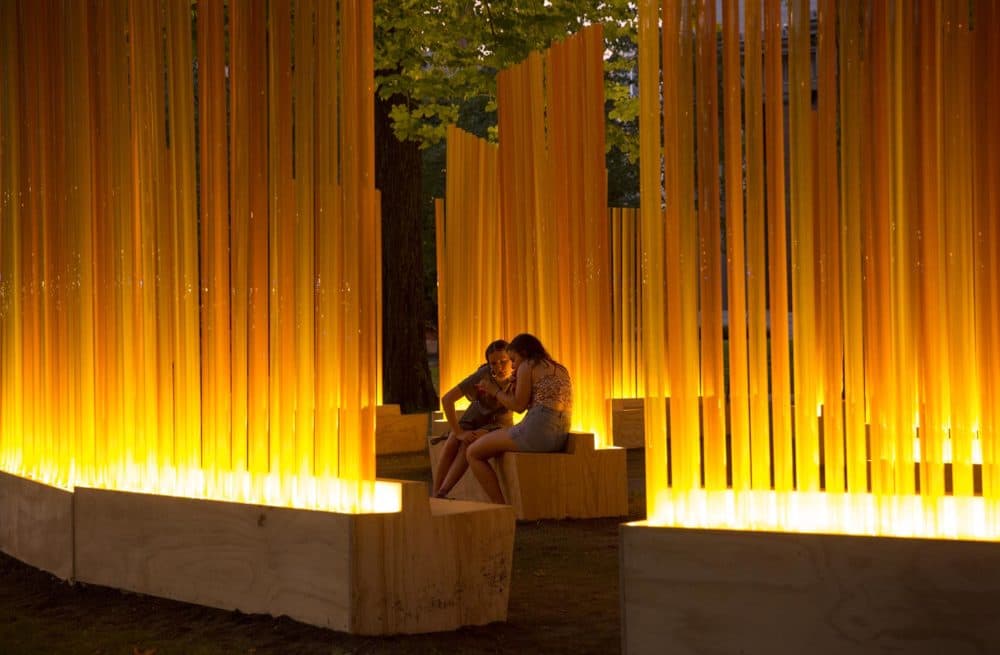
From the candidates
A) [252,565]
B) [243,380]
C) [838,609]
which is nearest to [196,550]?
[252,565]

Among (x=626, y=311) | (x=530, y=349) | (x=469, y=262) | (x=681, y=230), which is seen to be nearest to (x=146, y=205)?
(x=530, y=349)

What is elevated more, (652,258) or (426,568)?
(652,258)

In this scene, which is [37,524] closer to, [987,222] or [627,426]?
[987,222]

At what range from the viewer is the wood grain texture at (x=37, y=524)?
270 inches

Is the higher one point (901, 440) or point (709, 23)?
point (709, 23)

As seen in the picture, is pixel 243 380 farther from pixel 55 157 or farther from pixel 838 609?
pixel 838 609

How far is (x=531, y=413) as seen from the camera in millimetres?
8336

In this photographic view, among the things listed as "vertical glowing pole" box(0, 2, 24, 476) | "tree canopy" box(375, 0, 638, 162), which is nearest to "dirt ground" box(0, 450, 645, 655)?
"vertical glowing pole" box(0, 2, 24, 476)

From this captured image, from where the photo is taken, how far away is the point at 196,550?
6.09 metres

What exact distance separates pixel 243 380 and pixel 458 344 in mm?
5432

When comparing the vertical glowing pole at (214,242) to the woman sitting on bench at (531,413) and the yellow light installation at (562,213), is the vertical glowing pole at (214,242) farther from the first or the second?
the yellow light installation at (562,213)

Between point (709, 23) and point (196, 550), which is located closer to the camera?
point (709, 23)

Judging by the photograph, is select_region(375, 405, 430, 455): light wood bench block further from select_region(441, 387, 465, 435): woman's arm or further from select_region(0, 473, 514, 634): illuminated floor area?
select_region(0, 473, 514, 634): illuminated floor area

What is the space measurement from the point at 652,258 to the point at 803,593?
4.08 feet
